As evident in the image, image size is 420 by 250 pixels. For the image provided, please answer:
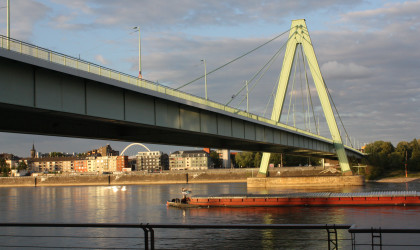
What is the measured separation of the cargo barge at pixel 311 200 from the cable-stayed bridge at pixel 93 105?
14087mm

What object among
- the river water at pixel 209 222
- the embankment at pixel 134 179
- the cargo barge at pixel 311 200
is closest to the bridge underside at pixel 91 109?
the river water at pixel 209 222

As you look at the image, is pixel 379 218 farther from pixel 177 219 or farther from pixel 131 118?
pixel 131 118

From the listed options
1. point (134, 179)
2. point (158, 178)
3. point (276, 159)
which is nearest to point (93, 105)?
point (158, 178)

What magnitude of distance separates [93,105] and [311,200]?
40.6 meters

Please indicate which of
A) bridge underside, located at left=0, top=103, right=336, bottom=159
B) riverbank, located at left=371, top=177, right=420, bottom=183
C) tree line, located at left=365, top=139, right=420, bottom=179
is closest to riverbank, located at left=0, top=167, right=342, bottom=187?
tree line, located at left=365, top=139, right=420, bottom=179

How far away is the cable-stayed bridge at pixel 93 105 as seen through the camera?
22406 millimetres

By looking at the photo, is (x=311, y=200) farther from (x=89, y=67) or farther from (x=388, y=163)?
(x=388, y=163)

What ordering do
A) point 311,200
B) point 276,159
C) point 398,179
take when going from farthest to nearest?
1. point 276,159
2. point 398,179
3. point 311,200

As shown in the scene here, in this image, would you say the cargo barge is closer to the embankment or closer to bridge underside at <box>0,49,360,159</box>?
bridge underside at <box>0,49,360,159</box>

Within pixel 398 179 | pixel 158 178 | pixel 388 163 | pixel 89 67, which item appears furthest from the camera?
pixel 158 178

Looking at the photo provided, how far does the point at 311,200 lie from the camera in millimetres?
60781

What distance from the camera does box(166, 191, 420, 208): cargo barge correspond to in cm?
5688

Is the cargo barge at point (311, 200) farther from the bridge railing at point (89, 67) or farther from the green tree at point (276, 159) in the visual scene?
the green tree at point (276, 159)

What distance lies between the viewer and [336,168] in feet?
436
